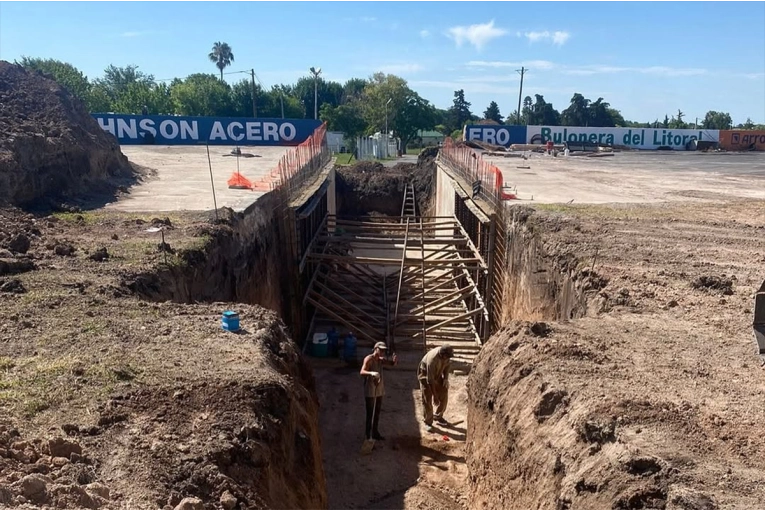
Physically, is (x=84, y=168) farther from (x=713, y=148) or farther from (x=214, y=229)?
(x=713, y=148)

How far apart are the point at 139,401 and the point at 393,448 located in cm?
524

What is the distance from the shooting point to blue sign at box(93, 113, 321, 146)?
1332 inches

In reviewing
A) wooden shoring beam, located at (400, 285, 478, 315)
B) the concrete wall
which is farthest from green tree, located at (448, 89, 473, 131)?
wooden shoring beam, located at (400, 285, 478, 315)

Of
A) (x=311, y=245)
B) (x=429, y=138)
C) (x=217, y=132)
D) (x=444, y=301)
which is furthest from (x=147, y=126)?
(x=429, y=138)

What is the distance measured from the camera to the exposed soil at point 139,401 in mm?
3793

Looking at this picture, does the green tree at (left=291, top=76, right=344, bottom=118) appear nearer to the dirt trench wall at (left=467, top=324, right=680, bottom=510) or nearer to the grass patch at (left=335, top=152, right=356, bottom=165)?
the grass patch at (left=335, top=152, right=356, bottom=165)

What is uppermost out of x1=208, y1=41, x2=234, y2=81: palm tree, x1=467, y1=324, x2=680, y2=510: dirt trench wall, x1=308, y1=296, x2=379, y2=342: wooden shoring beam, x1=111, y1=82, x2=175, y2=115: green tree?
x1=208, y1=41, x2=234, y2=81: palm tree

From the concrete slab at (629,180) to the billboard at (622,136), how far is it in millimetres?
11373

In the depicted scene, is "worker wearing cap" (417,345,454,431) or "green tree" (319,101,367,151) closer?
"worker wearing cap" (417,345,454,431)

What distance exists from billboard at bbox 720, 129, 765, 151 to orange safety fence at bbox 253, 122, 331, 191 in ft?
112

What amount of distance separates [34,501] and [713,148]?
50.1 m

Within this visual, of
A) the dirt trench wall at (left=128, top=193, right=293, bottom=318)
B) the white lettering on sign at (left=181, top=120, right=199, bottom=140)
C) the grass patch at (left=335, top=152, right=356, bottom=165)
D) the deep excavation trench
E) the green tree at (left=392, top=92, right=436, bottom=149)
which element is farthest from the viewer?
the green tree at (left=392, top=92, right=436, bottom=149)

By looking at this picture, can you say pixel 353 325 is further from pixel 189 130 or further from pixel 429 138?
pixel 429 138

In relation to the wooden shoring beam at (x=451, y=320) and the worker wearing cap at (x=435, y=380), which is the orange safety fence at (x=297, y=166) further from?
the worker wearing cap at (x=435, y=380)
